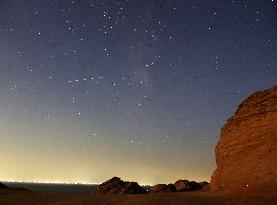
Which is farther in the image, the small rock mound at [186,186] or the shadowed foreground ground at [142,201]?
the small rock mound at [186,186]

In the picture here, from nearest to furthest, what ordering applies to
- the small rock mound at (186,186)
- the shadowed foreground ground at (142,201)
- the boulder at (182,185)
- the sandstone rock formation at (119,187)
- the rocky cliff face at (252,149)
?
the rocky cliff face at (252,149), the shadowed foreground ground at (142,201), the sandstone rock formation at (119,187), the small rock mound at (186,186), the boulder at (182,185)

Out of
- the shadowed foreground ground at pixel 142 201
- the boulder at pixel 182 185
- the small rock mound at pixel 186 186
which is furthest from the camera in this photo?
the boulder at pixel 182 185

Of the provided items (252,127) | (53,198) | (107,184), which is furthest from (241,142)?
(107,184)

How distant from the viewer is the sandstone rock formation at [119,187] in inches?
1311

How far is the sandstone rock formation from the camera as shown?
109ft

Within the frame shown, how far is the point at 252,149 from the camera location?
22.2m

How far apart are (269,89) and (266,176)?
6.27 meters

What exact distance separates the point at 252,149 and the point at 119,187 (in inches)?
655

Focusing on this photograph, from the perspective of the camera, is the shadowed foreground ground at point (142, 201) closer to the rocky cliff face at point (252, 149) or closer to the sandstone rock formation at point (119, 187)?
the rocky cliff face at point (252, 149)

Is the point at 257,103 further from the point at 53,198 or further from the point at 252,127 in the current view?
the point at 53,198

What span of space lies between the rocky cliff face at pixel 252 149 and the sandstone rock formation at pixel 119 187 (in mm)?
10660

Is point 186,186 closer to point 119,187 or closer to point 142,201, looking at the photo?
point 119,187

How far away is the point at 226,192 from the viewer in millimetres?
24609

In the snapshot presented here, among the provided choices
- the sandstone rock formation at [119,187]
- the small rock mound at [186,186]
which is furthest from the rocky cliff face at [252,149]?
the small rock mound at [186,186]
